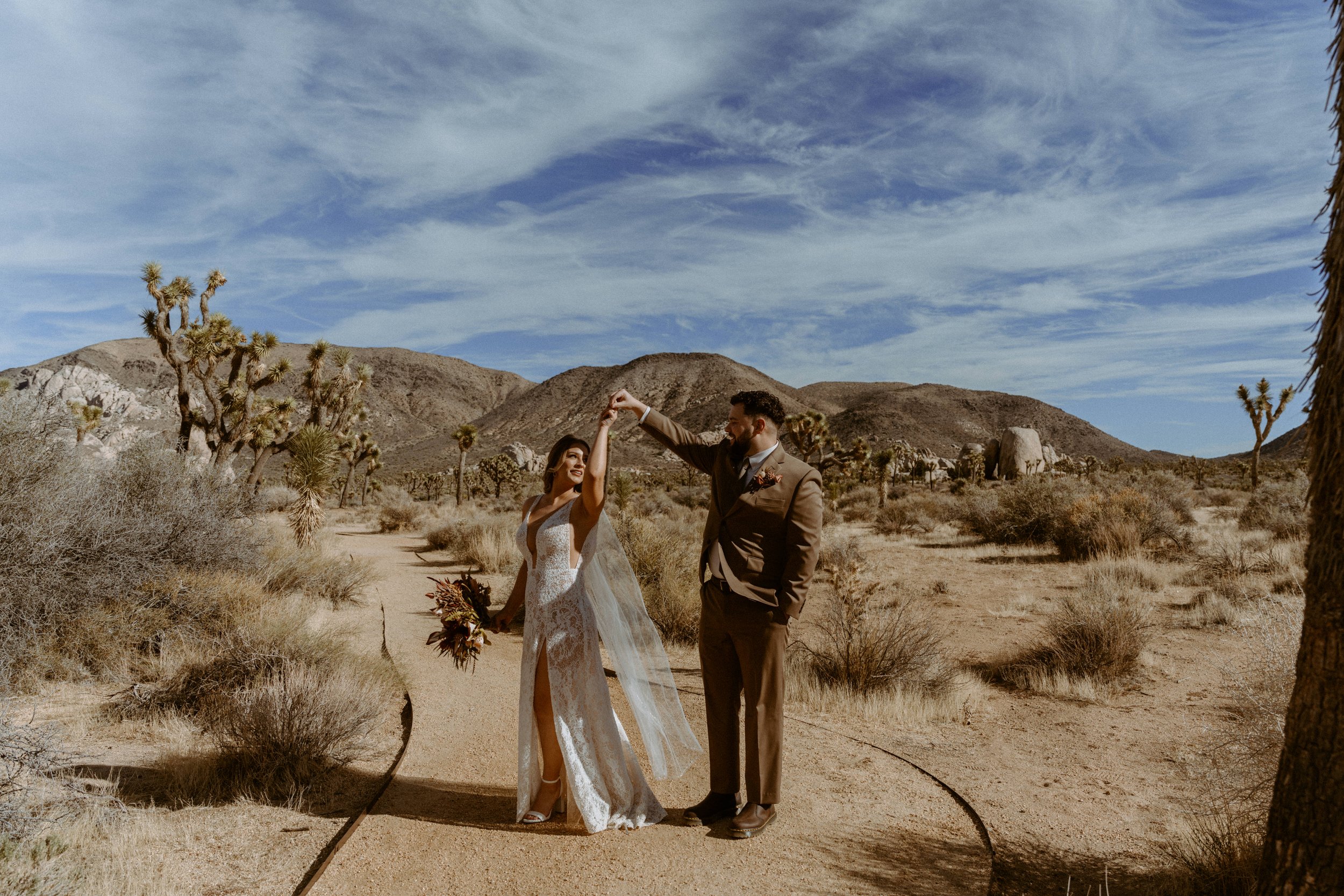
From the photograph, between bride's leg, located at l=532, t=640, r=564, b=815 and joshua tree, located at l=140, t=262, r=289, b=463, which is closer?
bride's leg, located at l=532, t=640, r=564, b=815

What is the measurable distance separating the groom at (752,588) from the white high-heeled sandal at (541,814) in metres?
0.78

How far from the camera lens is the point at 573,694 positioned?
438 centimetres

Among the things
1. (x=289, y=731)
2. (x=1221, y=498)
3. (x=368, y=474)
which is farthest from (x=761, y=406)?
(x=368, y=474)

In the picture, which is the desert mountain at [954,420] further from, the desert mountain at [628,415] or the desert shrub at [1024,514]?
the desert shrub at [1024,514]

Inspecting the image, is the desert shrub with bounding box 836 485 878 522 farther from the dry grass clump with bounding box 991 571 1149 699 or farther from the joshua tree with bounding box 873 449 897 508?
the dry grass clump with bounding box 991 571 1149 699

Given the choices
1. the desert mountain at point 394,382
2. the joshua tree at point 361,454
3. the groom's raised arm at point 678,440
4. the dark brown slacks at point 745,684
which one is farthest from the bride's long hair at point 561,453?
the desert mountain at point 394,382

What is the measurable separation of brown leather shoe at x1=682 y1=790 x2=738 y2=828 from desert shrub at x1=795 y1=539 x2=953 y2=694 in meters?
3.29

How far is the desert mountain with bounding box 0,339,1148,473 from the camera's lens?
76.8m

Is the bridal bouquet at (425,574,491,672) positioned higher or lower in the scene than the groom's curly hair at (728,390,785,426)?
lower

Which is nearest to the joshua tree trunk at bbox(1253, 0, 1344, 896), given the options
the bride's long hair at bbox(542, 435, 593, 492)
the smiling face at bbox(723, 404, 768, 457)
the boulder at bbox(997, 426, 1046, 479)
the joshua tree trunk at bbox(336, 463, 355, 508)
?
the smiling face at bbox(723, 404, 768, 457)

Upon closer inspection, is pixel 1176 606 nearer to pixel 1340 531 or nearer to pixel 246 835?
pixel 1340 531

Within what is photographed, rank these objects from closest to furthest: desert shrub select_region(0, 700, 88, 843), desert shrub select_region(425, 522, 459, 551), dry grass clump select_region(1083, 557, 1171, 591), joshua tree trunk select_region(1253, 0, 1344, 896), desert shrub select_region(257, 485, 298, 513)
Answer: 1. joshua tree trunk select_region(1253, 0, 1344, 896)
2. desert shrub select_region(0, 700, 88, 843)
3. dry grass clump select_region(1083, 557, 1171, 591)
4. desert shrub select_region(425, 522, 459, 551)
5. desert shrub select_region(257, 485, 298, 513)

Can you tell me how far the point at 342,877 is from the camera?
158 inches

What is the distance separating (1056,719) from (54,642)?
9.31 metres
